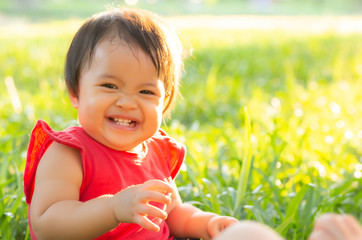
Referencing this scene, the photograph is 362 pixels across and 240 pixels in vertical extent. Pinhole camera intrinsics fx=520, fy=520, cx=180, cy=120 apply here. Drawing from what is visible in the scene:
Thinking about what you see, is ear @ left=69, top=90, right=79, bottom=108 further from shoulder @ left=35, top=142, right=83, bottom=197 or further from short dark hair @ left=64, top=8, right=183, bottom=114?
shoulder @ left=35, top=142, right=83, bottom=197

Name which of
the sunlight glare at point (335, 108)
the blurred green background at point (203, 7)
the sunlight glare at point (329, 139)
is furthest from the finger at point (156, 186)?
the blurred green background at point (203, 7)

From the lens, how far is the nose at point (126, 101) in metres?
1.62

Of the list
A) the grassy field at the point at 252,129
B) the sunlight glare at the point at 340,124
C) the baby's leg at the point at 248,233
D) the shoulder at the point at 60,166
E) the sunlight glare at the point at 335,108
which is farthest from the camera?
the sunlight glare at the point at 335,108

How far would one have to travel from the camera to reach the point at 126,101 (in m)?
1.62

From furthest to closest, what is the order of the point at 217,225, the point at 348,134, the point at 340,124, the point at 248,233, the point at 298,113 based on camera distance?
the point at 298,113
the point at 340,124
the point at 348,134
the point at 217,225
the point at 248,233

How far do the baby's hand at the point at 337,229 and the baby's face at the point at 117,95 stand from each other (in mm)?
784

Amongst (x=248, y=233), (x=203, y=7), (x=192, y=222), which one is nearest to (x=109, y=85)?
(x=192, y=222)

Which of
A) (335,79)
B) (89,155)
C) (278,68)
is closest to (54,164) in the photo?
(89,155)

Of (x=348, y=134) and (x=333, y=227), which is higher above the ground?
(x=333, y=227)

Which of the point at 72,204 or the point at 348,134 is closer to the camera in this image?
the point at 72,204

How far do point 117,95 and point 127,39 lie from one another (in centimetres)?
18

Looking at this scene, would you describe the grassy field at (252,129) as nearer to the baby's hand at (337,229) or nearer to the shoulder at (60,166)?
the shoulder at (60,166)

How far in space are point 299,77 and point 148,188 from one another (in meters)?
4.85

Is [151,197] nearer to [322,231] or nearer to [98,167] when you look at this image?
[98,167]
